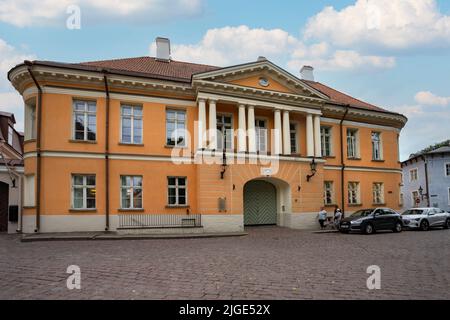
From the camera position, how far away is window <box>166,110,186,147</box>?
70.0ft

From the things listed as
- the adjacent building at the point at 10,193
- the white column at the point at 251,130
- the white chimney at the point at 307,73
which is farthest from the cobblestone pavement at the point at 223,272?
the white chimney at the point at 307,73

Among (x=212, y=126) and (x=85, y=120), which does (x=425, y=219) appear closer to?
(x=212, y=126)

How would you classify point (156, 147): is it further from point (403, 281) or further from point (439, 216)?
point (439, 216)

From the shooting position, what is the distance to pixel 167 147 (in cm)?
2105

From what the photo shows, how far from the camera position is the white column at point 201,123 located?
2042 cm

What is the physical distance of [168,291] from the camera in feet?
21.9

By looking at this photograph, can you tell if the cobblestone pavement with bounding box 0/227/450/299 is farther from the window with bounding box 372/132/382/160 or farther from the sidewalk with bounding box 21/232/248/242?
the window with bounding box 372/132/382/160

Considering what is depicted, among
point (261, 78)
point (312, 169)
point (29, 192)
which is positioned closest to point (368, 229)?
point (312, 169)

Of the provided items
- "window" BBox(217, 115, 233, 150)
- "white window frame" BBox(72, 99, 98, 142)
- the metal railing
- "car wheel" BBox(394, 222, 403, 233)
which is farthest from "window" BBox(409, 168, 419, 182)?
"white window frame" BBox(72, 99, 98, 142)

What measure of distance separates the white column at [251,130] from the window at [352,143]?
958cm

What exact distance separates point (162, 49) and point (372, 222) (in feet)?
63.7

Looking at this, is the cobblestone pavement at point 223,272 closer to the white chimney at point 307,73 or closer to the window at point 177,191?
the window at point 177,191
